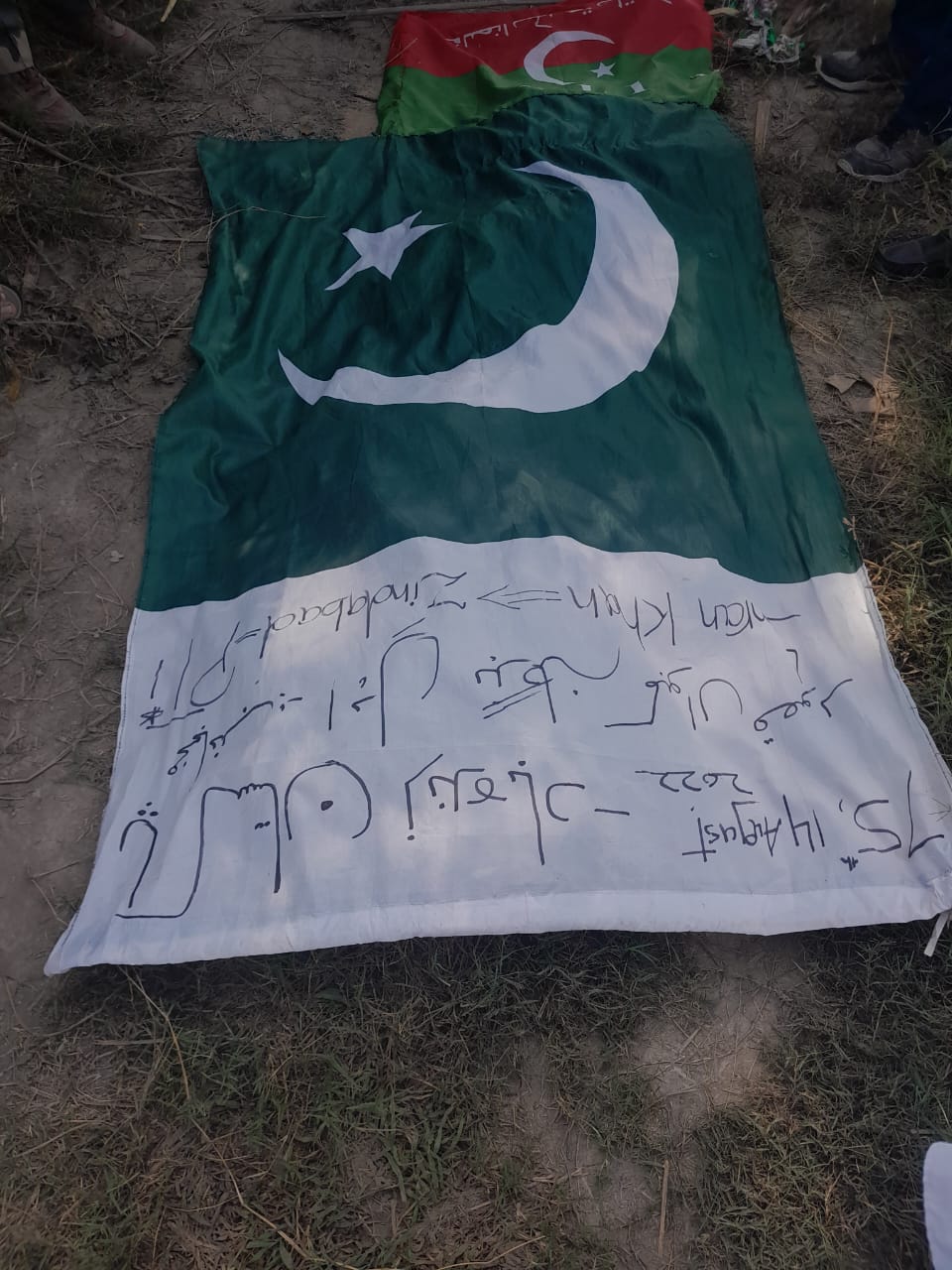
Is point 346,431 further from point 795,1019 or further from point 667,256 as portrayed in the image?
point 795,1019

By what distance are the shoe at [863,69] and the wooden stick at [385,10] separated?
98 cm

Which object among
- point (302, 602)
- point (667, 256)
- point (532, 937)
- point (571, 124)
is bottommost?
point (532, 937)

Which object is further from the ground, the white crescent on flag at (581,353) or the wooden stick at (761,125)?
the wooden stick at (761,125)

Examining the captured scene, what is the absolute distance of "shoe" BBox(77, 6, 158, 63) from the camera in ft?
8.70

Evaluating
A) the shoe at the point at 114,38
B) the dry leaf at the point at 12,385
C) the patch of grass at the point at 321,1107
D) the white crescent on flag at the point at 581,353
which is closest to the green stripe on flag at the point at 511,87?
the white crescent on flag at the point at 581,353

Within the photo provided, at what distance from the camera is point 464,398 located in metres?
1.79

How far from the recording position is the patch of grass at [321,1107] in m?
1.19

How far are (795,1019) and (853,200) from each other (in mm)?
2201

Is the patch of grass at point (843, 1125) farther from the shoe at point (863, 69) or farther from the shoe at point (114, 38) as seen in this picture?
the shoe at point (114, 38)

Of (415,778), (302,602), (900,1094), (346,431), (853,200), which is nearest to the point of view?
(900,1094)

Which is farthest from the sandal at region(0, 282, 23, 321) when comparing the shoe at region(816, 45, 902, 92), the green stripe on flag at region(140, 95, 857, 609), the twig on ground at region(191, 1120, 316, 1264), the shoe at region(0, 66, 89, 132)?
the shoe at region(816, 45, 902, 92)

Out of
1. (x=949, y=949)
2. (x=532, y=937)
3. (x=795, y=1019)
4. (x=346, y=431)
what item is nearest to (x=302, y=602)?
(x=346, y=431)

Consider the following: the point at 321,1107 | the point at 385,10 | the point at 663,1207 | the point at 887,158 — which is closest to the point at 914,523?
the point at 887,158

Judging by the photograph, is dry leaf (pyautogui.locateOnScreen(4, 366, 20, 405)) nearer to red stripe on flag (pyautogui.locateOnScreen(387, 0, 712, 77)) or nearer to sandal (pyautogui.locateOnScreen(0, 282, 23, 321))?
sandal (pyautogui.locateOnScreen(0, 282, 23, 321))
